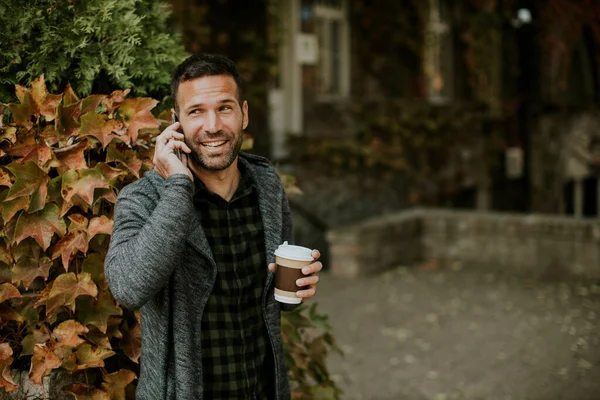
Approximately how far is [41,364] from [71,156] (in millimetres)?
706

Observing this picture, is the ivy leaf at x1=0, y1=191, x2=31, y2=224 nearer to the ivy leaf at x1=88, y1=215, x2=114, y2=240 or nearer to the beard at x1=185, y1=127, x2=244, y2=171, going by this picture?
the ivy leaf at x1=88, y1=215, x2=114, y2=240

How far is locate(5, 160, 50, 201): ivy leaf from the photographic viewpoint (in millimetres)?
2607

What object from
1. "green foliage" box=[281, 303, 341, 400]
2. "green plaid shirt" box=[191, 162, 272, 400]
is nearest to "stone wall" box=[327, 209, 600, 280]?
"green foliage" box=[281, 303, 341, 400]

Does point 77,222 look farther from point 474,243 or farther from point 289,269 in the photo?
point 474,243

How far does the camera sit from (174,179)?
2264 millimetres

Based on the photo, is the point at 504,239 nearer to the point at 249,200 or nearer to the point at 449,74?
the point at 449,74

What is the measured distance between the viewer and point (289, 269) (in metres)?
2.42

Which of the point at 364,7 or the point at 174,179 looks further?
the point at 364,7

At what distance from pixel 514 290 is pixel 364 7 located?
557 centimetres

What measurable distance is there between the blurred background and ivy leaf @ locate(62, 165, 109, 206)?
44 centimetres

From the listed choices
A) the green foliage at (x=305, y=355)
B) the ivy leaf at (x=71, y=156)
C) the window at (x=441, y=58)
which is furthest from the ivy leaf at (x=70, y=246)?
the window at (x=441, y=58)

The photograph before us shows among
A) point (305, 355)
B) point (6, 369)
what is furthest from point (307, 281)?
point (305, 355)

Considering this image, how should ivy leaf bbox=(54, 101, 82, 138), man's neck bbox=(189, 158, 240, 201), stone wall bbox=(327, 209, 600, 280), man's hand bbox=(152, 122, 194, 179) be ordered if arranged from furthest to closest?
stone wall bbox=(327, 209, 600, 280) < ivy leaf bbox=(54, 101, 82, 138) < man's neck bbox=(189, 158, 240, 201) < man's hand bbox=(152, 122, 194, 179)

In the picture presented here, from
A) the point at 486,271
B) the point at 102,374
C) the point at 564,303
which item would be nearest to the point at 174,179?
the point at 102,374
